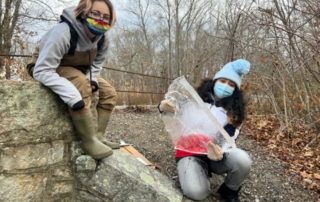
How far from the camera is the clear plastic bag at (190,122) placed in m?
3.08

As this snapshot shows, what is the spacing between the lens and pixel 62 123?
2.57 m

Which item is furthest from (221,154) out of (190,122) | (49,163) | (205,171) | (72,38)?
(72,38)

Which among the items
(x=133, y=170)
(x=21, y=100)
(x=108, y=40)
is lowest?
(x=133, y=170)

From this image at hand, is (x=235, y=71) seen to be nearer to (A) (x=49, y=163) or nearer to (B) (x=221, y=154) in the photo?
→ (B) (x=221, y=154)

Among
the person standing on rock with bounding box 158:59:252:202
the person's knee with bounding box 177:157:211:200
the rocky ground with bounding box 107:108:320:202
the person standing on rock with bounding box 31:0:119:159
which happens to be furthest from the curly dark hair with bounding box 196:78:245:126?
the person standing on rock with bounding box 31:0:119:159

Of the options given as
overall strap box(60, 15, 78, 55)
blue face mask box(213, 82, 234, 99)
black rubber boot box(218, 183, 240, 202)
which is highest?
overall strap box(60, 15, 78, 55)

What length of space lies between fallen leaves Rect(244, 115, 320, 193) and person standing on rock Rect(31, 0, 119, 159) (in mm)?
2385

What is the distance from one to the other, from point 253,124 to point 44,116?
4.92 metres

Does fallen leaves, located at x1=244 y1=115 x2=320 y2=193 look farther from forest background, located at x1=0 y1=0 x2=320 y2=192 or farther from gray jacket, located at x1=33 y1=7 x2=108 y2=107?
gray jacket, located at x1=33 y1=7 x2=108 y2=107

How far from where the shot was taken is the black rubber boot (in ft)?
10.2

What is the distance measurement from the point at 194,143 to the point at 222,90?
48 centimetres

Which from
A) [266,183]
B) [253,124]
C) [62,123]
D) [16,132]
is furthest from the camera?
[253,124]

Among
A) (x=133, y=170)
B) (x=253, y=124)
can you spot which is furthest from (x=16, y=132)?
(x=253, y=124)

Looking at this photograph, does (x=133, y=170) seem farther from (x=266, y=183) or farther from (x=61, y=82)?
(x=266, y=183)
